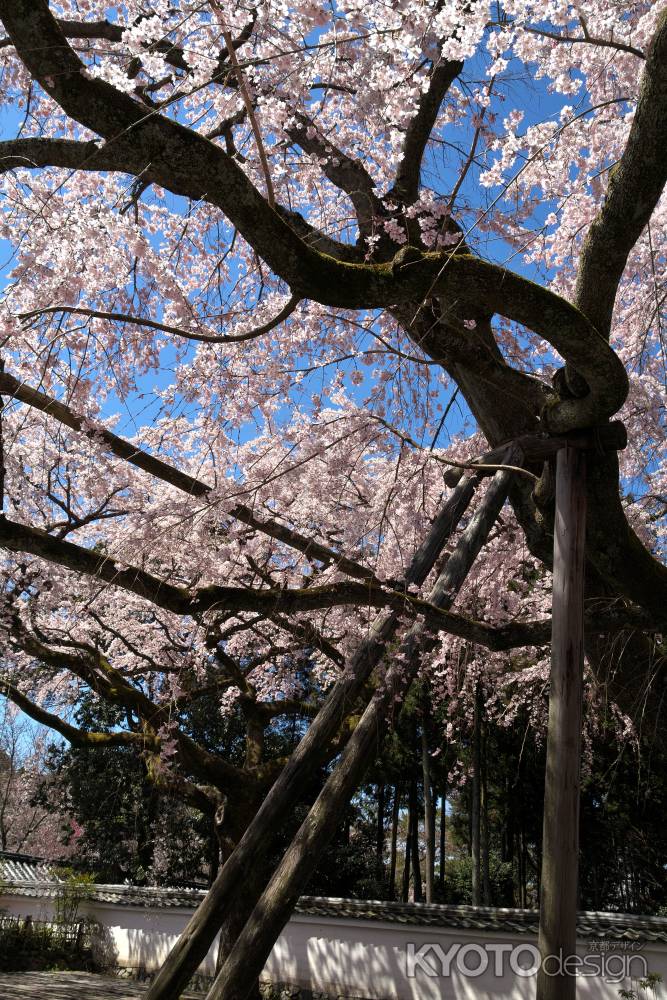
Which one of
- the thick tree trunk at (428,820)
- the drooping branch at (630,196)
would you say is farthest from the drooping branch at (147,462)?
the thick tree trunk at (428,820)

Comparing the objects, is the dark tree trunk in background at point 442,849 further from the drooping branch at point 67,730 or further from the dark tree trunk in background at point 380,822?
the drooping branch at point 67,730

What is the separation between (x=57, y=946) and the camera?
1093cm

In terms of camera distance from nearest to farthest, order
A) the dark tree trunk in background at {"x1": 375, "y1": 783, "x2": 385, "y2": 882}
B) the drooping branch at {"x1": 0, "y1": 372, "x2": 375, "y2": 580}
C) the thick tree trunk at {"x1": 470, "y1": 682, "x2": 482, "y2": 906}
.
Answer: the drooping branch at {"x1": 0, "y1": 372, "x2": 375, "y2": 580}, the thick tree trunk at {"x1": 470, "y1": 682, "x2": 482, "y2": 906}, the dark tree trunk in background at {"x1": 375, "y1": 783, "x2": 385, "y2": 882}

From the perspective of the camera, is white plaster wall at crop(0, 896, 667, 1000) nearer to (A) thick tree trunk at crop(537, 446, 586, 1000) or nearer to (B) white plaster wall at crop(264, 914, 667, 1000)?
(B) white plaster wall at crop(264, 914, 667, 1000)

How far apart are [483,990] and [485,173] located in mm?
7332

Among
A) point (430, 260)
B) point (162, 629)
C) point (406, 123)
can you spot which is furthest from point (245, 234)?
point (162, 629)

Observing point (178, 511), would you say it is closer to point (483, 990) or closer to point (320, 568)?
point (320, 568)

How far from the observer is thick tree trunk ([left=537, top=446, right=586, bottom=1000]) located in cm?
272

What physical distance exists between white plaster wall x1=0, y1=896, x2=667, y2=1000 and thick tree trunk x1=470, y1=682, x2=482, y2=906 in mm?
2942

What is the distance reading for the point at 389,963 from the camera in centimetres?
811

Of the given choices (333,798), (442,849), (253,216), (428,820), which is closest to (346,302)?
(253,216)

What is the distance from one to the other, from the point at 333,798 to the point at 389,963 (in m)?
5.95

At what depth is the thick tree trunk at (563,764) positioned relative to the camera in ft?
8.94

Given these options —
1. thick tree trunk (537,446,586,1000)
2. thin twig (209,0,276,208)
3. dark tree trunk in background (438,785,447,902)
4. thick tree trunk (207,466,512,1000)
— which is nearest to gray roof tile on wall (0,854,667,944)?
thick tree trunk (207,466,512,1000)
